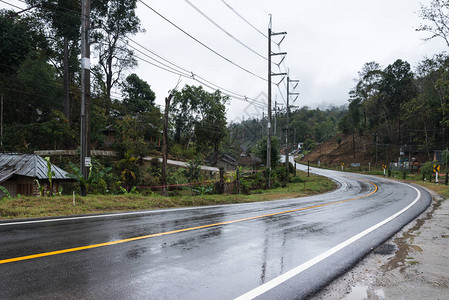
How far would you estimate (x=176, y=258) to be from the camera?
4.99 metres

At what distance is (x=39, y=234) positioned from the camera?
247 inches

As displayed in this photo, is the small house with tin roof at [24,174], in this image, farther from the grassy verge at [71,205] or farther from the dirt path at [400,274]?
the dirt path at [400,274]

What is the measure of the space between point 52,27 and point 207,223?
3842 cm

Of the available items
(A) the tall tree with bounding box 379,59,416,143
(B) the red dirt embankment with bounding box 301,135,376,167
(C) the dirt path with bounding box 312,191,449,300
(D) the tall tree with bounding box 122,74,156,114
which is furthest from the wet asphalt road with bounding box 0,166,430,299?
(B) the red dirt embankment with bounding box 301,135,376,167

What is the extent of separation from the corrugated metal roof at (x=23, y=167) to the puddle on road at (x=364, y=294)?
61.3 feet

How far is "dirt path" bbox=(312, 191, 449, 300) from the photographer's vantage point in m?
3.96

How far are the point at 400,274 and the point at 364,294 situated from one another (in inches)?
50.4

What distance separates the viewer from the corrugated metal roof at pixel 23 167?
18378 mm

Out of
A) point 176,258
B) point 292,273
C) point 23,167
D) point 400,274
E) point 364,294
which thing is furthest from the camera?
point 23,167

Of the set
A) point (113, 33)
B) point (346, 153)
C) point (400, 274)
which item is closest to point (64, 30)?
point (113, 33)

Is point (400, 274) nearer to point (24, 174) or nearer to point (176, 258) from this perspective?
point (176, 258)

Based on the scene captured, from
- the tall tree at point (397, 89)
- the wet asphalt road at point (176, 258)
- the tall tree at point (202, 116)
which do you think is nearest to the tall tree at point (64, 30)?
the tall tree at point (202, 116)

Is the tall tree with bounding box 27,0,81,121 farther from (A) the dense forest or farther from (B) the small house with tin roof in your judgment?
(B) the small house with tin roof

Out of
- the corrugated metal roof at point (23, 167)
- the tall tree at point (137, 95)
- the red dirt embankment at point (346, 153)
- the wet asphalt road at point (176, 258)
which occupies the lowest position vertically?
the wet asphalt road at point (176, 258)
